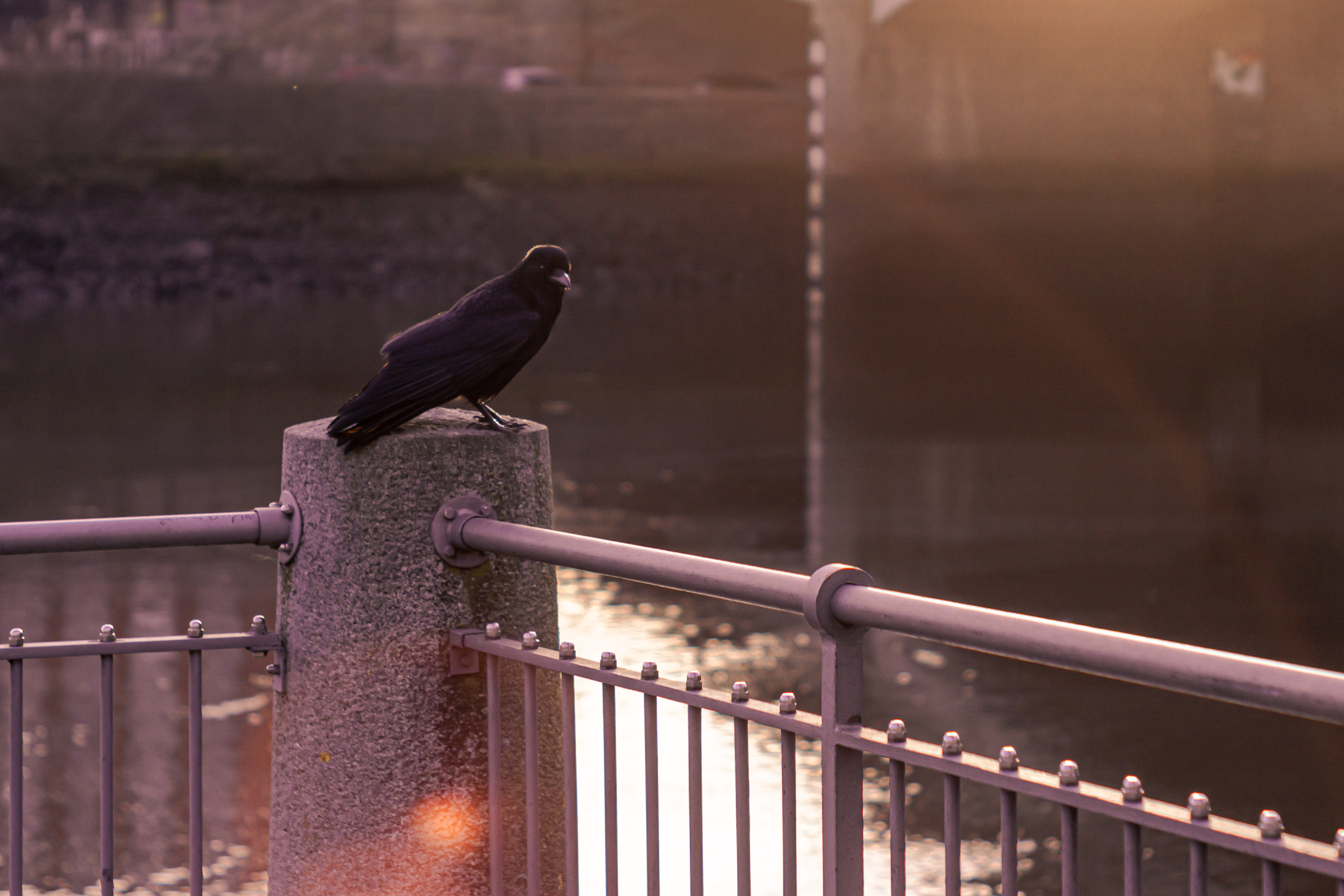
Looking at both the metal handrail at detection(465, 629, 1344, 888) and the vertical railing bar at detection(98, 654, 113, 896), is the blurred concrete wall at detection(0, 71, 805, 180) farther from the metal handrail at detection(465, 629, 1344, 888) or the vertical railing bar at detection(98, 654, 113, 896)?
the metal handrail at detection(465, 629, 1344, 888)

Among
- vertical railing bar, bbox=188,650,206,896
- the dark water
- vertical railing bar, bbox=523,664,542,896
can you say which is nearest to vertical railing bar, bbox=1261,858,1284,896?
vertical railing bar, bbox=523,664,542,896

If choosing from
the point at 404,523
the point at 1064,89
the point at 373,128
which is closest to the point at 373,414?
the point at 404,523

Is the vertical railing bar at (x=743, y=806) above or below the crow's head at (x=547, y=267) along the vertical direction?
below

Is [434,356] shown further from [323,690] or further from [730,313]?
[730,313]

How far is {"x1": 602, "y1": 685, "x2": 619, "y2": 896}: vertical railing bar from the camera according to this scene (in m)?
2.94

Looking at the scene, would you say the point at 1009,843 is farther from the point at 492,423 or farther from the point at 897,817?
the point at 492,423

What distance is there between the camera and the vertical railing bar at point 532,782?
10.4ft

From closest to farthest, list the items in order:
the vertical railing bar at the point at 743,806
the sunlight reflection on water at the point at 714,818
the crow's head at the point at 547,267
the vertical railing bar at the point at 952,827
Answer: the vertical railing bar at the point at 952,827 → the vertical railing bar at the point at 743,806 → the crow's head at the point at 547,267 → the sunlight reflection on water at the point at 714,818

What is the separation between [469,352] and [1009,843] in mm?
1831

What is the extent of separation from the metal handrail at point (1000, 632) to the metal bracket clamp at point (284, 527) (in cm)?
59

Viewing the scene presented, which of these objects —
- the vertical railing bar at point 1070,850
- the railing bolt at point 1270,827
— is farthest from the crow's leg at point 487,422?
the railing bolt at point 1270,827

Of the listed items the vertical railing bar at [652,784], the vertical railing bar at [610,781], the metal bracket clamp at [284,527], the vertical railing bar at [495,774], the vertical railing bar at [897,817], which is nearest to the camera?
the vertical railing bar at [897,817]

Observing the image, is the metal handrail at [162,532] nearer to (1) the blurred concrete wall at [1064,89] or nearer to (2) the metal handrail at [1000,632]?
(2) the metal handrail at [1000,632]

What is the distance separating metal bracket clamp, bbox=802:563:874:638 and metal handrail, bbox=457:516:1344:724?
12 mm
